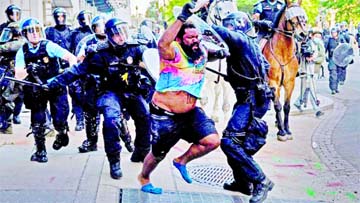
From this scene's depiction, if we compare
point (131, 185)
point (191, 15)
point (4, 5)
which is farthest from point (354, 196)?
point (4, 5)

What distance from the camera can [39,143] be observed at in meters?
7.92

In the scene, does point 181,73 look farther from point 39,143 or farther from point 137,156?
point 39,143

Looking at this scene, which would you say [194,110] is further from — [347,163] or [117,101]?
[347,163]

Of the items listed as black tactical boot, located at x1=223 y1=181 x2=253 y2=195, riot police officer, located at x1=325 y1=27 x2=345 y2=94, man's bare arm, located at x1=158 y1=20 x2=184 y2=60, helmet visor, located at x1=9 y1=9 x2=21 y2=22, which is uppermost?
man's bare arm, located at x1=158 y1=20 x2=184 y2=60

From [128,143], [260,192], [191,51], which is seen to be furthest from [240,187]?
[128,143]

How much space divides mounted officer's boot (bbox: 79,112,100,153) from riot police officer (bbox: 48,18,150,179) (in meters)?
1.23

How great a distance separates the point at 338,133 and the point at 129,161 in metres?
5.07

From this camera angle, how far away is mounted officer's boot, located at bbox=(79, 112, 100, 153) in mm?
8367

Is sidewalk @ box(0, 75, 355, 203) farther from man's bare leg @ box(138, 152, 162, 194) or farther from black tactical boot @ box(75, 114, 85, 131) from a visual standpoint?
black tactical boot @ box(75, 114, 85, 131)

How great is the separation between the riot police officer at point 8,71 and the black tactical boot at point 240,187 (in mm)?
4436

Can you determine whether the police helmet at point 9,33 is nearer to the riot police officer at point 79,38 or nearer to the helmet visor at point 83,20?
the riot police officer at point 79,38

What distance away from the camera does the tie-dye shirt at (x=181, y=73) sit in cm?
579

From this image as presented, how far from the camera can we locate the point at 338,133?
456 inches

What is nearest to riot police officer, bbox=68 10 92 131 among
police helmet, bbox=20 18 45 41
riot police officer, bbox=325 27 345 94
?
police helmet, bbox=20 18 45 41
